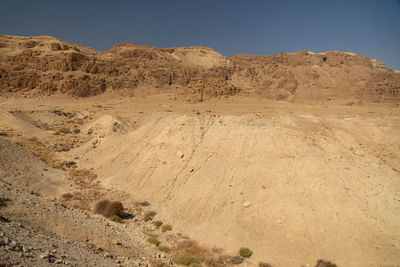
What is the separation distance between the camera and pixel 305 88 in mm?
63750

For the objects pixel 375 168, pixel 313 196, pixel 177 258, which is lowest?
pixel 177 258

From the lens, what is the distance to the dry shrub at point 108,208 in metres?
11.7

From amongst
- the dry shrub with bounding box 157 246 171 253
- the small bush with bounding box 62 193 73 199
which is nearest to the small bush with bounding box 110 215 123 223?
the dry shrub with bounding box 157 246 171 253

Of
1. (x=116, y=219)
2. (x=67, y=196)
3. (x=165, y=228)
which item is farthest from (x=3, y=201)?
(x=165, y=228)

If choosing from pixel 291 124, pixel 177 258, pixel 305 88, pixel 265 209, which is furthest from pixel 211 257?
pixel 305 88

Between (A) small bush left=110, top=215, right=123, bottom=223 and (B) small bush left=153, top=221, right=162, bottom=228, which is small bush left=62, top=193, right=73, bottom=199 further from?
(B) small bush left=153, top=221, right=162, bottom=228

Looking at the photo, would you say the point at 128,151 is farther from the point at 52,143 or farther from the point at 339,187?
the point at 339,187

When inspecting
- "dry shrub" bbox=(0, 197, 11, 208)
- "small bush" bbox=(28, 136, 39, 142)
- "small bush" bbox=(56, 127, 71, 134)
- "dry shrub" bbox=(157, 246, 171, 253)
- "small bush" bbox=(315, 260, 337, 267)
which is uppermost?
"small bush" bbox=(56, 127, 71, 134)

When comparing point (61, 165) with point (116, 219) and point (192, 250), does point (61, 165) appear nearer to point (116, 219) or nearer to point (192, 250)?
point (116, 219)

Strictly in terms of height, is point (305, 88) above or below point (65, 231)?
above

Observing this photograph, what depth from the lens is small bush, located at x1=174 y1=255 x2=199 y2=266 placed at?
9.03 meters

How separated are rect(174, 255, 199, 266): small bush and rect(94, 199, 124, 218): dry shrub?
4038 mm

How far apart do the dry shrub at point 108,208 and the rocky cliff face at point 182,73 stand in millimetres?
16491

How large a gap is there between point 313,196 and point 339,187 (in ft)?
4.30
